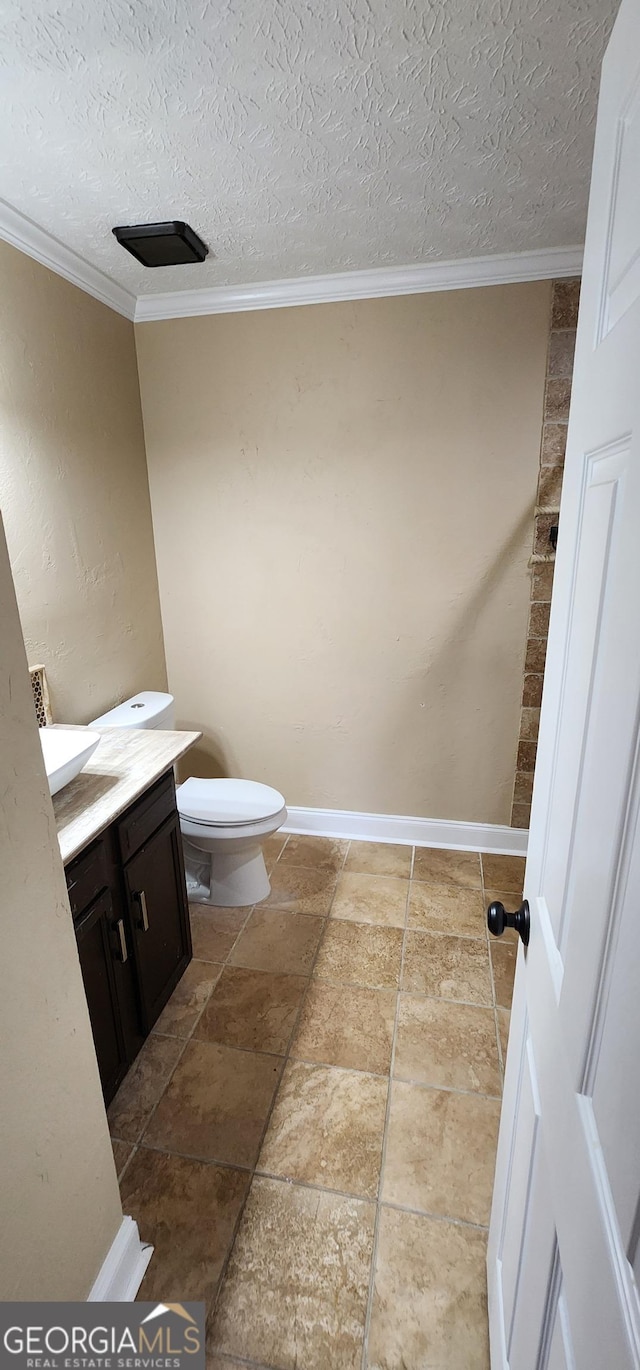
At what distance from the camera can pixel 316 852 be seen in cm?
272

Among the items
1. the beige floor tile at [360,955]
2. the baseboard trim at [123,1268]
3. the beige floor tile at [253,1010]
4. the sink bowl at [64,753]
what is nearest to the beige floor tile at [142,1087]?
the beige floor tile at [253,1010]

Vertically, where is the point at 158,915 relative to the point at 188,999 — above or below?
above

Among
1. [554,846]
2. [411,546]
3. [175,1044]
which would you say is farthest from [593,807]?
[411,546]

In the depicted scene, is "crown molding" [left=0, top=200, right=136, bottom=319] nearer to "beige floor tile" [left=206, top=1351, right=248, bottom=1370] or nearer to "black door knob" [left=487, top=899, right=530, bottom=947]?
"black door knob" [left=487, top=899, right=530, bottom=947]

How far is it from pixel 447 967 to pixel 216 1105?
34.5 inches

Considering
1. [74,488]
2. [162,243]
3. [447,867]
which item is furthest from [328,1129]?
[162,243]

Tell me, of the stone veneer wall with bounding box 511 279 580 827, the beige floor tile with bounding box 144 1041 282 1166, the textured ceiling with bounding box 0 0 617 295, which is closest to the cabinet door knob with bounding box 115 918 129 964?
the beige floor tile with bounding box 144 1041 282 1166

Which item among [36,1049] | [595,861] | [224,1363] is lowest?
[224,1363]

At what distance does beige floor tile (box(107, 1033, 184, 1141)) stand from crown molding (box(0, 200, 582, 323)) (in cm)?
242

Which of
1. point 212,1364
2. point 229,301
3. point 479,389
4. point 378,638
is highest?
point 229,301

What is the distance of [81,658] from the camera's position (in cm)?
215

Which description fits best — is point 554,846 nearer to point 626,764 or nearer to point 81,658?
point 626,764

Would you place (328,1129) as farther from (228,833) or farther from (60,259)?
(60,259)

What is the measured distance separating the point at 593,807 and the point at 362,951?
5.79 feet
